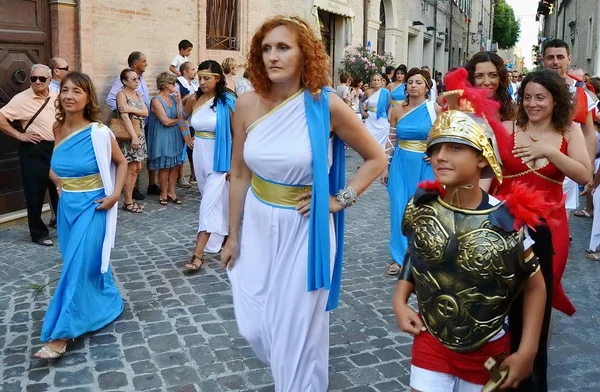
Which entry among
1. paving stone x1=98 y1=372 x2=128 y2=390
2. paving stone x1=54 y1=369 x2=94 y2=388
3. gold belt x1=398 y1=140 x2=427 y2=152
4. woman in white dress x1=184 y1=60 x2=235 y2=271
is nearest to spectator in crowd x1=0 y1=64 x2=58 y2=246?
woman in white dress x1=184 y1=60 x2=235 y2=271

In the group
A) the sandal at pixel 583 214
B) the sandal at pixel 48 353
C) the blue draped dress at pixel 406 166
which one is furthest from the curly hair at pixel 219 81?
the sandal at pixel 583 214

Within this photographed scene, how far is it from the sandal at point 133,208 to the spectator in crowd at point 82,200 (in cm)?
438

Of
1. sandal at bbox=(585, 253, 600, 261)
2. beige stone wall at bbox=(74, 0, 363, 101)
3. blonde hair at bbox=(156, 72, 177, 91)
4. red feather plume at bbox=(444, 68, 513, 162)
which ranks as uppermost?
beige stone wall at bbox=(74, 0, 363, 101)

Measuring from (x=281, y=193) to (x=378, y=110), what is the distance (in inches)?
439

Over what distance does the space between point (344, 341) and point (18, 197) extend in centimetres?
576

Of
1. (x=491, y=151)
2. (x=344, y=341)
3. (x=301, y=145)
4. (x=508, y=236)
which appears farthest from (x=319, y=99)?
(x=344, y=341)

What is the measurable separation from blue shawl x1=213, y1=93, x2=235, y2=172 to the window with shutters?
6.94 meters

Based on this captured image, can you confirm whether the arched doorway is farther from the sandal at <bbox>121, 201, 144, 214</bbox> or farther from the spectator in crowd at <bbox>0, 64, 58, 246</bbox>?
the spectator in crowd at <bbox>0, 64, 58, 246</bbox>

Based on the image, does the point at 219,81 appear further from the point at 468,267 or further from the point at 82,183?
the point at 468,267

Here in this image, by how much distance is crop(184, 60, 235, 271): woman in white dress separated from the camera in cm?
653

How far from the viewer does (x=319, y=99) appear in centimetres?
331

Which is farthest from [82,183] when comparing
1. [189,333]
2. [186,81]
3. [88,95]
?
[186,81]

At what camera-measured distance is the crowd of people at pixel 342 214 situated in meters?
2.56

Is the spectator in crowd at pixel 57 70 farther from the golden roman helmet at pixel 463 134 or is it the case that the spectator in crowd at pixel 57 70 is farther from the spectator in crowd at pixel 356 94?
the spectator in crowd at pixel 356 94
